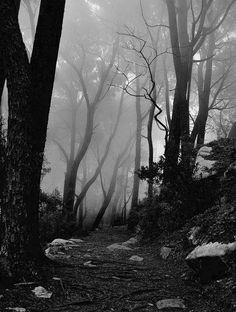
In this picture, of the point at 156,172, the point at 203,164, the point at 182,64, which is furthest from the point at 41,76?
the point at 182,64

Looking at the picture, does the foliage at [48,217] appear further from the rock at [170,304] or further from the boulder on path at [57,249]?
the rock at [170,304]

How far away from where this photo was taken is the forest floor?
394cm

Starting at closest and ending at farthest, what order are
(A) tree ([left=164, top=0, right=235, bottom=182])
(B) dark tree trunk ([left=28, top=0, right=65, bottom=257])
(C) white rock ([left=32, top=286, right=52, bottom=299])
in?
(C) white rock ([left=32, top=286, right=52, bottom=299])
(B) dark tree trunk ([left=28, top=0, right=65, bottom=257])
(A) tree ([left=164, top=0, right=235, bottom=182])

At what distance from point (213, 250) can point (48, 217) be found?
287 inches

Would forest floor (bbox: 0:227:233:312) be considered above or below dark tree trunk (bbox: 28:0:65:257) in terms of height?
below

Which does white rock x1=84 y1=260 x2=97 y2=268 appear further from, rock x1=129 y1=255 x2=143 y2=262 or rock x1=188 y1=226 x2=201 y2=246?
rock x1=188 y1=226 x2=201 y2=246

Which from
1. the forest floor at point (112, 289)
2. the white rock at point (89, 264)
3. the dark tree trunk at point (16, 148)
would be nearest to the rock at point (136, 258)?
the forest floor at point (112, 289)

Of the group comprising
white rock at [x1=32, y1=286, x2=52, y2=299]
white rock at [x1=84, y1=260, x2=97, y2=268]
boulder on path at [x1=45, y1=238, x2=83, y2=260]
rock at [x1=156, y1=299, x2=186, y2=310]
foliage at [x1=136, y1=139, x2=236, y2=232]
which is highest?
foliage at [x1=136, y1=139, x2=236, y2=232]

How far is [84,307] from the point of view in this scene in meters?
3.96

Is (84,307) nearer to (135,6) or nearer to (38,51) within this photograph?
(38,51)

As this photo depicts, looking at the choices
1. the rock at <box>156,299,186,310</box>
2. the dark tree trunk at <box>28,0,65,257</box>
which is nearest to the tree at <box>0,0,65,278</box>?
the dark tree trunk at <box>28,0,65,257</box>

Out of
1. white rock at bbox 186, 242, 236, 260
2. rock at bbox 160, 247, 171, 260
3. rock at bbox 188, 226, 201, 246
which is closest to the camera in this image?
white rock at bbox 186, 242, 236, 260

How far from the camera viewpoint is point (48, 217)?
11133 mm

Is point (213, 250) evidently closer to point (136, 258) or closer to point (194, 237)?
point (194, 237)
